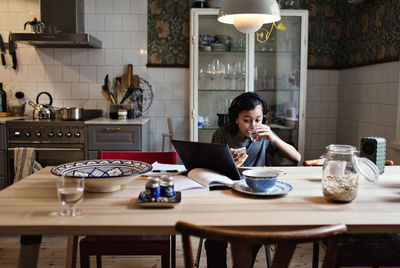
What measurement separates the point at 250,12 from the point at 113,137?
2.10m

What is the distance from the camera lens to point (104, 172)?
1694mm

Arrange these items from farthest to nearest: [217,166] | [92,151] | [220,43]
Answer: [220,43], [92,151], [217,166]

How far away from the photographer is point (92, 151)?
3.54m

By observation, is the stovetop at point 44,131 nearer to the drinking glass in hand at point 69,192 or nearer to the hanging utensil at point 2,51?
the hanging utensil at point 2,51

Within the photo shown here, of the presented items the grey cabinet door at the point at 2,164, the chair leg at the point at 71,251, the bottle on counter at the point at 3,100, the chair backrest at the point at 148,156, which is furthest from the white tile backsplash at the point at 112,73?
the chair leg at the point at 71,251

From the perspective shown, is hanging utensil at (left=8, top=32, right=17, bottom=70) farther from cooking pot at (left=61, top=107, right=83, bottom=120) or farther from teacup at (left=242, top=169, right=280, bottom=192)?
teacup at (left=242, top=169, right=280, bottom=192)

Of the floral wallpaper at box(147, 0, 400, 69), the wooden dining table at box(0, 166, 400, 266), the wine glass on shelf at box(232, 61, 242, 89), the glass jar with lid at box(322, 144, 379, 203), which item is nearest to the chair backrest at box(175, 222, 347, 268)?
the wooden dining table at box(0, 166, 400, 266)

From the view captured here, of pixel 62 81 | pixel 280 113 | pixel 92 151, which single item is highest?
pixel 62 81

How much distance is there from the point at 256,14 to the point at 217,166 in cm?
75

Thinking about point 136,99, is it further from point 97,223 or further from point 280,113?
point 97,223

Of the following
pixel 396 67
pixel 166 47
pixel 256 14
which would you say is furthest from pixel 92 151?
pixel 396 67

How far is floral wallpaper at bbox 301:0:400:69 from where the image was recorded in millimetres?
→ 3285

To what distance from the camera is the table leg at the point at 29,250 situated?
1.25 metres

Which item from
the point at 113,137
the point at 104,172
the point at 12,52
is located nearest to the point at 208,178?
the point at 104,172
